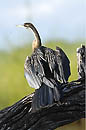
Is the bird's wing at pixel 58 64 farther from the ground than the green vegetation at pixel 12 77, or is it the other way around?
the bird's wing at pixel 58 64

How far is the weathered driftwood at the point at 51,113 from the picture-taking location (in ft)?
4.90

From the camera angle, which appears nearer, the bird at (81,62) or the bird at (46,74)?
the bird at (46,74)

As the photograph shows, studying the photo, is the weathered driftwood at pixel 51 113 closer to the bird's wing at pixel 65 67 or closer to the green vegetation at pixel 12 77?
the bird's wing at pixel 65 67

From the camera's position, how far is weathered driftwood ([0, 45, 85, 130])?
1.49 metres

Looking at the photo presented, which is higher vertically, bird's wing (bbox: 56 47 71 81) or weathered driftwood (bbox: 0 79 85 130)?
bird's wing (bbox: 56 47 71 81)

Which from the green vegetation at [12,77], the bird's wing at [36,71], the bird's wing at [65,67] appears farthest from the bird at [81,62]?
→ the green vegetation at [12,77]

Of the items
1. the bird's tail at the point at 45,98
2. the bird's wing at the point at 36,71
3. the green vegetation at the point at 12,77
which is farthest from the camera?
the green vegetation at the point at 12,77

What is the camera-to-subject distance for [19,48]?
14.0 ft

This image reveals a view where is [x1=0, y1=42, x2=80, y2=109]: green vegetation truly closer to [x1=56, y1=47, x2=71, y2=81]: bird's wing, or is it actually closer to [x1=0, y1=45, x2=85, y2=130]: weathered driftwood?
[x1=56, y1=47, x2=71, y2=81]: bird's wing

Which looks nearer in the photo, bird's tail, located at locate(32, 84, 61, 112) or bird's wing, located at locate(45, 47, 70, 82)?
bird's tail, located at locate(32, 84, 61, 112)

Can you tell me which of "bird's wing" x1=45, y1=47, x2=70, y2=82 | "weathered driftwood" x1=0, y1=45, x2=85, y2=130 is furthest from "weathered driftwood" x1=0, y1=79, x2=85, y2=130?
"bird's wing" x1=45, y1=47, x2=70, y2=82

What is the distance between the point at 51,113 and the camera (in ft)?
5.02

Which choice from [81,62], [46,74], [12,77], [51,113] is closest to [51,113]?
[51,113]

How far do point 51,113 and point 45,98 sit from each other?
0.08 metres
